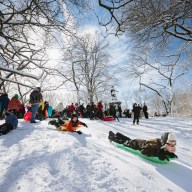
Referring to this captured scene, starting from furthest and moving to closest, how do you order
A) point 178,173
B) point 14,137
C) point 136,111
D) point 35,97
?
point 136,111 → point 35,97 → point 14,137 → point 178,173

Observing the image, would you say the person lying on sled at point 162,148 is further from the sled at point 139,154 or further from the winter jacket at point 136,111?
the winter jacket at point 136,111

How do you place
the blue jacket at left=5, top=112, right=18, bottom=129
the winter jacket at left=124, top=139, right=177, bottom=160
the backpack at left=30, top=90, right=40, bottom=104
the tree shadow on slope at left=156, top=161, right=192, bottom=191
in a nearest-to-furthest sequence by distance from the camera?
the tree shadow on slope at left=156, top=161, right=192, bottom=191, the winter jacket at left=124, top=139, right=177, bottom=160, the blue jacket at left=5, top=112, right=18, bottom=129, the backpack at left=30, top=90, right=40, bottom=104

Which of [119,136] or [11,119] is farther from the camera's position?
[11,119]

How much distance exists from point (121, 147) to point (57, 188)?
3.15 meters

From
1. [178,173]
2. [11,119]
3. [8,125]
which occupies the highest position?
[11,119]

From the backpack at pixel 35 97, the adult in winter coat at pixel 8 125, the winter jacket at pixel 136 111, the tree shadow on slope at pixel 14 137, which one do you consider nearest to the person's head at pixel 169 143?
the tree shadow on slope at pixel 14 137

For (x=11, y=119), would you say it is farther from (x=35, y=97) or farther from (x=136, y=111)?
(x=136, y=111)

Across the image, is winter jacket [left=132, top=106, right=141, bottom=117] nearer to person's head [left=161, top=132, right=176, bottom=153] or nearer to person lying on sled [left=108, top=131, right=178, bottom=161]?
person lying on sled [left=108, top=131, right=178, bottom=161]

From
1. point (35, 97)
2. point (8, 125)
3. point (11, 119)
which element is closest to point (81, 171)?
point (8, 125)

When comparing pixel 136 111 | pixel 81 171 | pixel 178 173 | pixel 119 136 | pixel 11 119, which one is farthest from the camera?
pixel 136 111

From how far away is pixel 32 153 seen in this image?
5129 millimetres

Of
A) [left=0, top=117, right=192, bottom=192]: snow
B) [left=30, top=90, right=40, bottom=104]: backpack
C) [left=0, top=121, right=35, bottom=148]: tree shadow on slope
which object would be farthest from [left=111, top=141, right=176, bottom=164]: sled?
[left=30, top=90, right=40, bottom=104]: backpack

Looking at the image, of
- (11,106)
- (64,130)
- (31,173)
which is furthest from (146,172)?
(11,106)

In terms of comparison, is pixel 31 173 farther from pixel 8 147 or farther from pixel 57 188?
pixel 8 147
